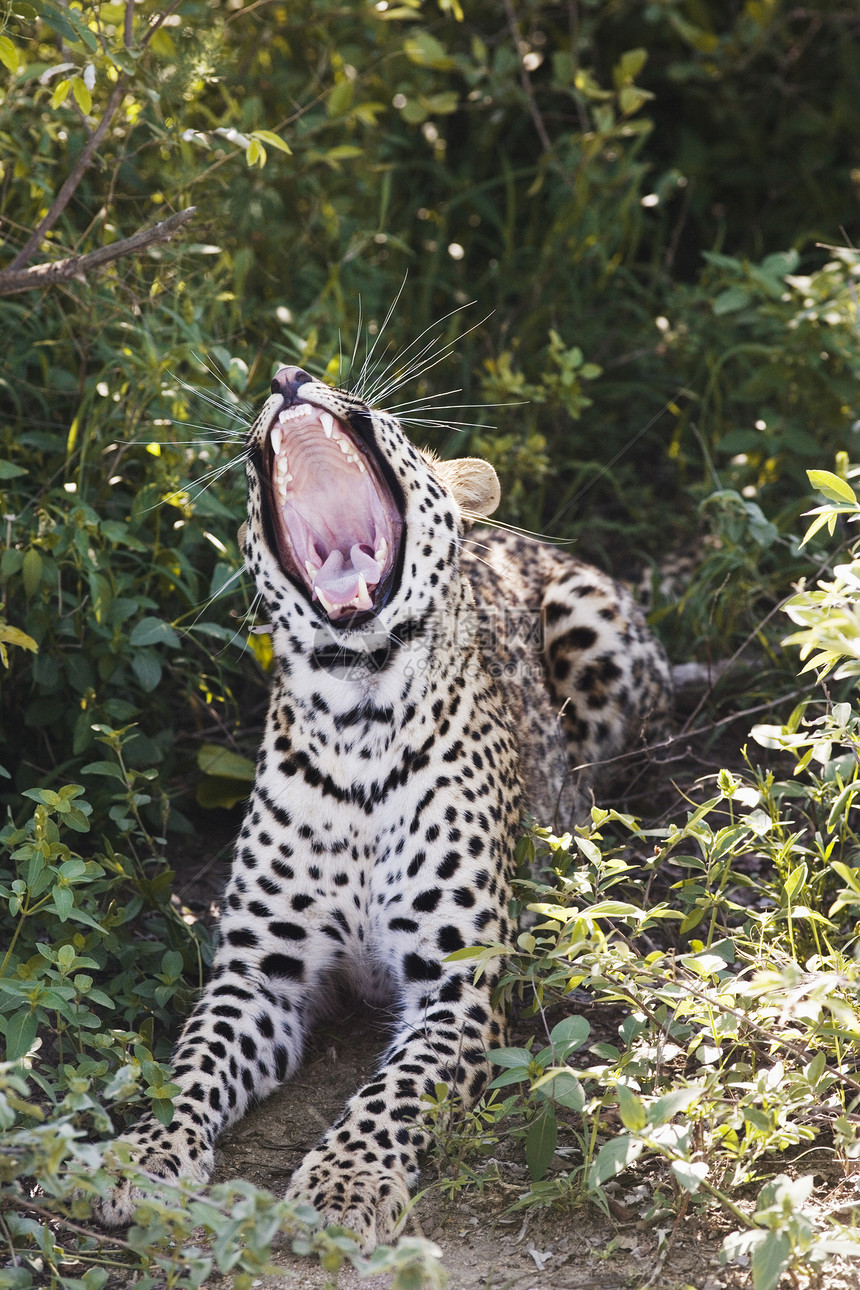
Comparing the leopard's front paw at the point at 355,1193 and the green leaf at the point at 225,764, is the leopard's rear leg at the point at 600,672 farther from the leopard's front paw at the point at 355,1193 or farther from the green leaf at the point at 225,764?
the leopard's front paw at the point at 355,1193

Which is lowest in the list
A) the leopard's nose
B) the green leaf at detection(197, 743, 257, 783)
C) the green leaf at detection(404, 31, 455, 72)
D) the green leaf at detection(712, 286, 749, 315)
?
the green leaf at detection(197, 743, 257, 783)

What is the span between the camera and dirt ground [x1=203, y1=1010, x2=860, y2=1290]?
2.97 meters

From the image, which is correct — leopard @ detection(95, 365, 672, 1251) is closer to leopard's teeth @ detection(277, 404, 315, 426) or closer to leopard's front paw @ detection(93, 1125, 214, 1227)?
leopard's teeth @ detection(277, 404, 315, 426)

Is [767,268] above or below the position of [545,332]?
above

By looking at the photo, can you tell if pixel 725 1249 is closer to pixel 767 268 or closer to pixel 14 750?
pixel 14 750

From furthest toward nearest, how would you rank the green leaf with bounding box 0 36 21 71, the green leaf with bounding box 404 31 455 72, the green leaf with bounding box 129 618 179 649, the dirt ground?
the green leaf with bounding box 404 31 455 72
the green leaf with bounding box 129 618 179 649
the green leaf with bounding box 0 36 21 71
the dirt ground

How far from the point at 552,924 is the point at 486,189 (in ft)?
16.7

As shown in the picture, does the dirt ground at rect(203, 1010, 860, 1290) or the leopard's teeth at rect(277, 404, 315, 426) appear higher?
the leopard's teeth at rect(277, 404, 315, 426)

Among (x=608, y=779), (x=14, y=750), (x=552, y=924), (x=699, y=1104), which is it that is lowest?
(x=608, y=779)

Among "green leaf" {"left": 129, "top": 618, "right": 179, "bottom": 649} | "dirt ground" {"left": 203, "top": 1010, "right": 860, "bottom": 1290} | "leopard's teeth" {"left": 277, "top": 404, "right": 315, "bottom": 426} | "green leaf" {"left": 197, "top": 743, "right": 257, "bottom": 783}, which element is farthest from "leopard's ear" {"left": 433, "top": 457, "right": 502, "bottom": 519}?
"dirt ground" {"left": 203, "top": 1010, "right": 860, "bottom": 1290}

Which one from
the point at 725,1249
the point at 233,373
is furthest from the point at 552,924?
the point at 233,373

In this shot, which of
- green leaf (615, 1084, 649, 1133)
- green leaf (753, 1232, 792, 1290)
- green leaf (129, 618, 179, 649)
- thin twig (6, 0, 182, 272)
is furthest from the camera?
green leaf (129, 618, 179, 649)

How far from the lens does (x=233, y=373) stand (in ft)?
16.0

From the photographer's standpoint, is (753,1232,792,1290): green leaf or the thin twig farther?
the thin twig
